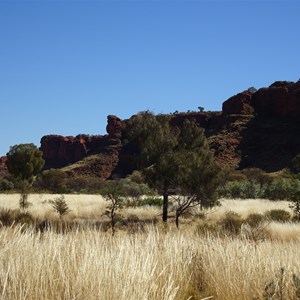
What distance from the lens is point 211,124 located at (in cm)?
9819

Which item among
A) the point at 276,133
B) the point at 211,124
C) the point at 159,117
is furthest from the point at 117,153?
the point at 159,117

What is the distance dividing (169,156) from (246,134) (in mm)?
66093

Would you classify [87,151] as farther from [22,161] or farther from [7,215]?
[7,215]

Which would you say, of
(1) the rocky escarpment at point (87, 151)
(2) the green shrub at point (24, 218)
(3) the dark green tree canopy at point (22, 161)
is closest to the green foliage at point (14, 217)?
(2) the green shrub at point (24, 218)

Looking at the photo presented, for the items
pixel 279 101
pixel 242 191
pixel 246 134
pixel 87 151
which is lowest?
pixel 242 191

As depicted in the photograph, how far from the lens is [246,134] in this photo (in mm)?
84750

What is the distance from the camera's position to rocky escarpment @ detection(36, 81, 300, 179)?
2982 inches

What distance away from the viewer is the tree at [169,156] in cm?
2167

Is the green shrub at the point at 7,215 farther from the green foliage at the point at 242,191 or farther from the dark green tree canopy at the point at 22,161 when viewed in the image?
the dark green tree canopy at the point at 22,161

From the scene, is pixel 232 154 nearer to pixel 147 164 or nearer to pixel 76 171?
pixel 76 171

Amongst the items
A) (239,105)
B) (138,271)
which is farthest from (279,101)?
(138,271)

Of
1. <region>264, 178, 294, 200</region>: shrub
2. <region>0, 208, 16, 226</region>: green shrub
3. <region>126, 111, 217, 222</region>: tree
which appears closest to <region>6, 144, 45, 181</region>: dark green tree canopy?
<region>0, 208, 16, 226</region>: green shrub

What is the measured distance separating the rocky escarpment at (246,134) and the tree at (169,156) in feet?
154

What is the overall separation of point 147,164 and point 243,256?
17.8 m
